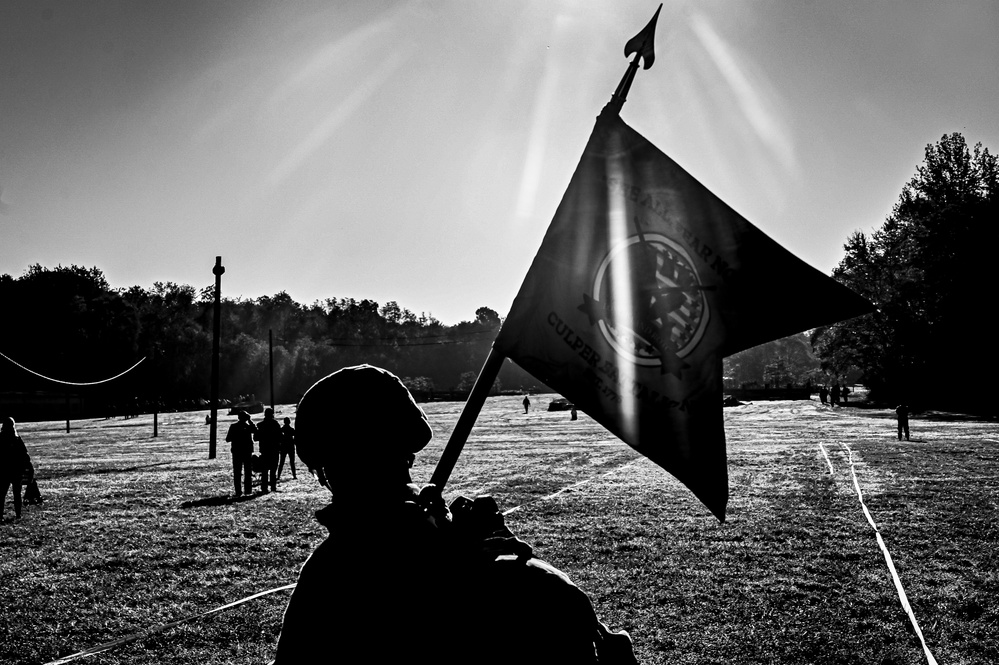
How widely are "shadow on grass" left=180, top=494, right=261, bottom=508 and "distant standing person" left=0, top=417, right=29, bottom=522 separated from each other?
9.95ft

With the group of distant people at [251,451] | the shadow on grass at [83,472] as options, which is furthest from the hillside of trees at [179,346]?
the group of distant people at [251,451]

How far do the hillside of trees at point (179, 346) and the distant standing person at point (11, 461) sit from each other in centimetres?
4359

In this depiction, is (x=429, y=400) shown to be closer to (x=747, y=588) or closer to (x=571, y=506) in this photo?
(x=571, y=506)

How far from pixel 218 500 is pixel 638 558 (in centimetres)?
1089

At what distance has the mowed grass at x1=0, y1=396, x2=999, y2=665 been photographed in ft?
23.6

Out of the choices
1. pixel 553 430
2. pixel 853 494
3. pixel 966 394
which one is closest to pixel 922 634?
pixel 853 494

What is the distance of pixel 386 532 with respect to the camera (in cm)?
205

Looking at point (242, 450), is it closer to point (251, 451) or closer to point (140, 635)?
point (251, 451)

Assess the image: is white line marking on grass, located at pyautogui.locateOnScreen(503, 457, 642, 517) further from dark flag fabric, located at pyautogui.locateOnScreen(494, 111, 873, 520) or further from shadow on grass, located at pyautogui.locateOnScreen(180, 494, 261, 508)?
dark flag fabric, located at pyautogui.locateOnScreen(494, 111, 873, 520)

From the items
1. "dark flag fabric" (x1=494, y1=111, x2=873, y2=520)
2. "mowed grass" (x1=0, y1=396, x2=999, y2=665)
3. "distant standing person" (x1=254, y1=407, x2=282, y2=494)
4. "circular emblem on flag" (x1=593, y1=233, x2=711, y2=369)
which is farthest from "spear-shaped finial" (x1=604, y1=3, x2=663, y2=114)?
"distant standing person" (x1=254, y1=407, x2=282, y2=494)

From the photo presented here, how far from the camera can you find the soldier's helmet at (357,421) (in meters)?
2.09

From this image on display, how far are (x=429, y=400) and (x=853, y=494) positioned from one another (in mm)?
83814

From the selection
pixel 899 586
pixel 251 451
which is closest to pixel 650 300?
pixel 899 586

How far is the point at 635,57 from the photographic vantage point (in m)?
3.57
